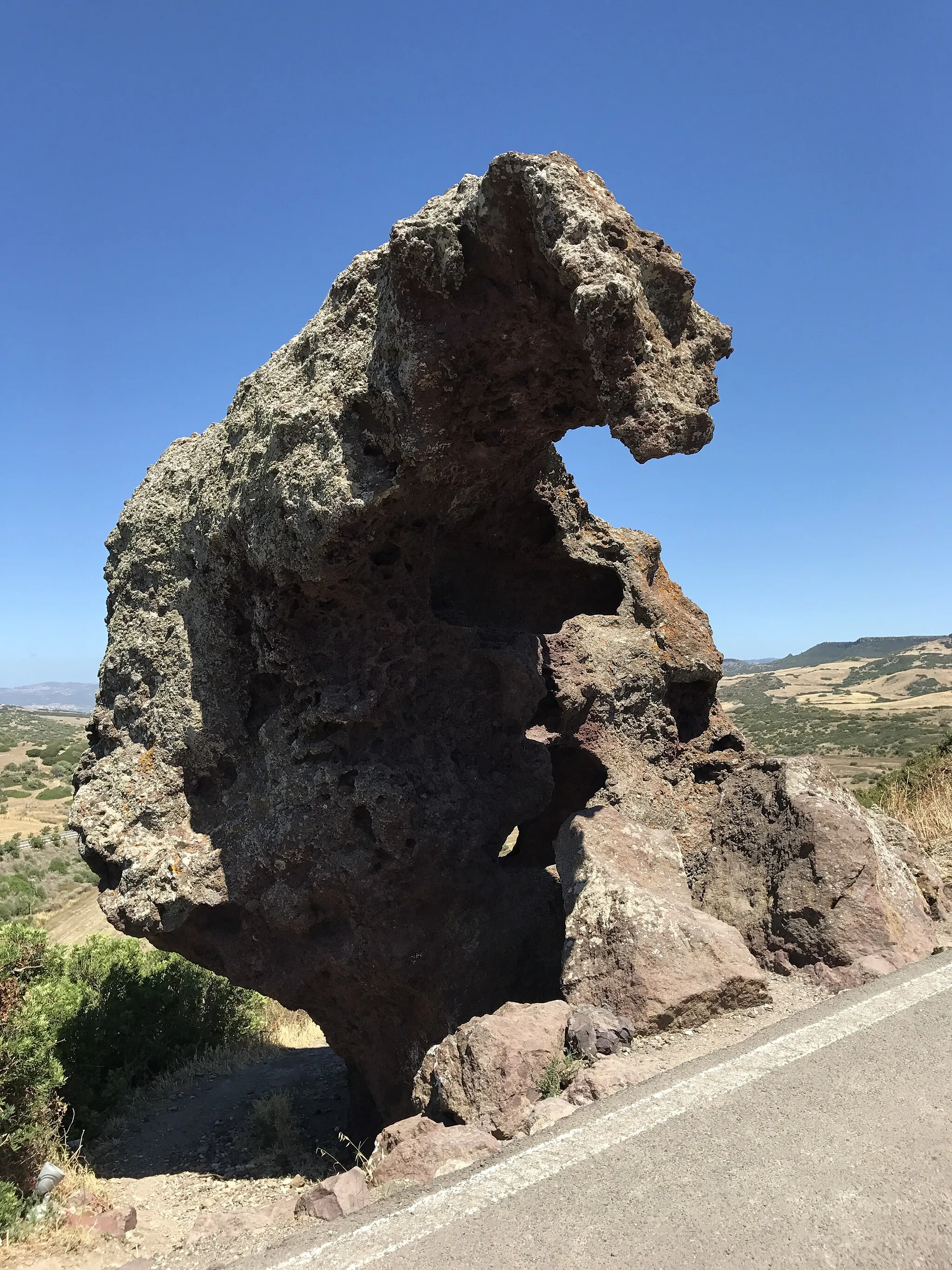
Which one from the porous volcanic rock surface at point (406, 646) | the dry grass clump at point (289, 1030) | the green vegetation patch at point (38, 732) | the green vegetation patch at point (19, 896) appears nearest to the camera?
the porous volcanic rock surface at point (406, 646)

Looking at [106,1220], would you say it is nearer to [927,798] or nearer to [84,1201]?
[84,1201]

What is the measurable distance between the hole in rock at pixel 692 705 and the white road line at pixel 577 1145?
11.4 ft

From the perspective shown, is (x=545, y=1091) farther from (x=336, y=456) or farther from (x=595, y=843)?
(x=336, y=456)

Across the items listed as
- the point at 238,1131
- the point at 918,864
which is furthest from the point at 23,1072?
the point at 918,864

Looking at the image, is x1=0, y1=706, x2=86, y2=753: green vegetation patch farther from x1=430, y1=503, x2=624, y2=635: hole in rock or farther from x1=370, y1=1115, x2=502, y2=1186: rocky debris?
x1=370, y1=1115, x2=502, y2=1186: rocky debris

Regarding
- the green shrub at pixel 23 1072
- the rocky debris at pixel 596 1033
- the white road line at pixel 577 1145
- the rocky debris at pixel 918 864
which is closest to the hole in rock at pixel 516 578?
the rocky debris at pixel 918 864

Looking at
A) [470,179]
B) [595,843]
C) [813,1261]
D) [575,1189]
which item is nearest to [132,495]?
[470,179]

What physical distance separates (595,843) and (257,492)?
353cm

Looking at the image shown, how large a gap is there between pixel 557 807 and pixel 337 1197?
178 inches

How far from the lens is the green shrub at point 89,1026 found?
19.8 feet

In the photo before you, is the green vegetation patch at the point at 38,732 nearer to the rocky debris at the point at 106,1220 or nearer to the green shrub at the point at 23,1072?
the green shrub at the point at 23,1072

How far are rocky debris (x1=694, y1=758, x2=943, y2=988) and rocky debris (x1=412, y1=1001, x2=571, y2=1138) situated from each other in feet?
5.84

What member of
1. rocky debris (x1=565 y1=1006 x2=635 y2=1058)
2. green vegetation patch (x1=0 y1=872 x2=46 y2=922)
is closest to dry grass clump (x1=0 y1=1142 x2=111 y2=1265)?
rocky debris (x1=565 y1=1006 x2=635 y2=1058)

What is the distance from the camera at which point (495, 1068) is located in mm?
4652
